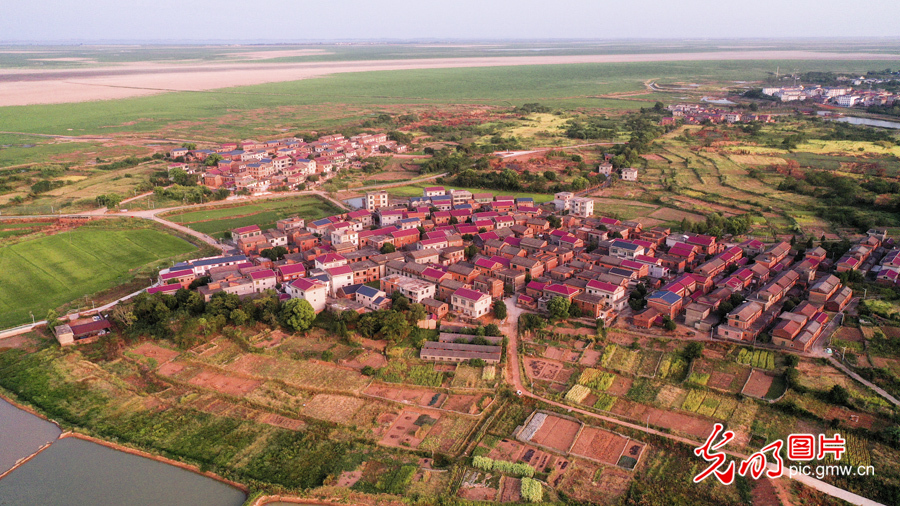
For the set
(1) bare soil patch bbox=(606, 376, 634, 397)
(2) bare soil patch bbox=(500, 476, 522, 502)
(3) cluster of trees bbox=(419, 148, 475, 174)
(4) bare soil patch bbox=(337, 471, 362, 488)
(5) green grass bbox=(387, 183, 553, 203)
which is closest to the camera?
(2) bare soil patch bbox=(500, 476, 522, 502)

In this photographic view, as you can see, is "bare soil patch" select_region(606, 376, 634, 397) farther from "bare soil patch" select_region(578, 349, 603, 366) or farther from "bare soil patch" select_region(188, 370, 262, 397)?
"bare soil patch" select_region(188, 370, 262, 397)

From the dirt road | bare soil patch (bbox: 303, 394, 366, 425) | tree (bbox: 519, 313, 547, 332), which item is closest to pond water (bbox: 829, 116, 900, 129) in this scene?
the dirt road

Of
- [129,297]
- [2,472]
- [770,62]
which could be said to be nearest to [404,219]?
[129,297]

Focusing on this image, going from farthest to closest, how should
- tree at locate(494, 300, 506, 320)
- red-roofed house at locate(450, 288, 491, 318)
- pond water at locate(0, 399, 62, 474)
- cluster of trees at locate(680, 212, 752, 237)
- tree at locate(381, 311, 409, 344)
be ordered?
cluster of trees at locate(680, 212, 752, 237)
red-roofed house at locate(450, 288, 491, 318)
tree at locate(494, 300, 506, 320)
tree at locate(381, 311, 409, 344)
pond water at locate(0, 399, 62, 474)

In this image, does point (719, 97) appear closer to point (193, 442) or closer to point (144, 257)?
point (144, 257)

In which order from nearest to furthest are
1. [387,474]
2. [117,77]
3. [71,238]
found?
1. [387,474]
2. [71,238]
3. [117,77]

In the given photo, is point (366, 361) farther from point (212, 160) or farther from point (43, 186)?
point (212, 160)
